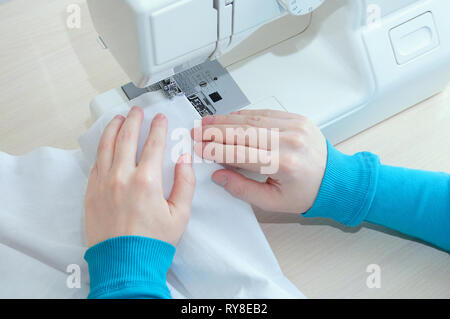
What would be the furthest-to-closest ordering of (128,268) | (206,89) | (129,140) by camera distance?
(206,89) → (129,140) → (128,268)

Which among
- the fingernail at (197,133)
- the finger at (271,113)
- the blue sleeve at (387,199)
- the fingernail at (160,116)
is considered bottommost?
the blue sleeve at (387,199)

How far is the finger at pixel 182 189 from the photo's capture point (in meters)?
0.76

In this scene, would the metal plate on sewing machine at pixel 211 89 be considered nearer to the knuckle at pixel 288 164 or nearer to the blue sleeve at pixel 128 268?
the knuckle at pixel 288 164

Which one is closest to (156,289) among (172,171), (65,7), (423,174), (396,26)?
(172,171)

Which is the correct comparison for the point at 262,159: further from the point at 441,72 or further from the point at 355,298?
the point at 441,72

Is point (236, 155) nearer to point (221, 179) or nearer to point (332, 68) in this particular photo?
point (221, 179)

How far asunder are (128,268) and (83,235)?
14 centimetres

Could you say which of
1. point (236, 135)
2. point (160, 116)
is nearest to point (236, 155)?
point (236, 135)

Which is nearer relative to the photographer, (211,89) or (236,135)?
(236,135)

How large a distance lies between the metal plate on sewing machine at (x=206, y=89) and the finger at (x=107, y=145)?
0.29 ft

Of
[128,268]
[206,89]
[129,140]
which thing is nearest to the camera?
[128,268]

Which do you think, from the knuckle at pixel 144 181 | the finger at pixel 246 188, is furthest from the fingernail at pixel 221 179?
the knuckle at pixel 144 181

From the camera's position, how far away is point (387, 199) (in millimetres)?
832

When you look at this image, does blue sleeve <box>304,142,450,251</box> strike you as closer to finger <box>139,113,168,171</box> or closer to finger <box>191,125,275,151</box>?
finger <box>191,125,275,151</box>
